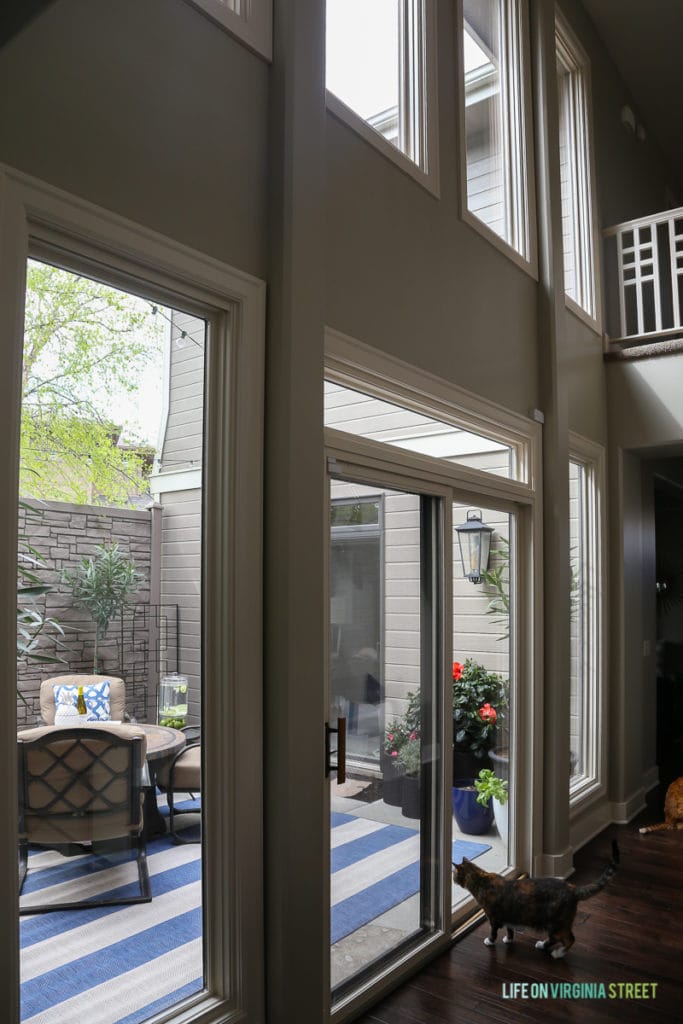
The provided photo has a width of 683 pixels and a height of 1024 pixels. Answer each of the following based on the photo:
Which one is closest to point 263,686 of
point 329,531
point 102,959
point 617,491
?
point 329,531

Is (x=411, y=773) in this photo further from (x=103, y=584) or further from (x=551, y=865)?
(x=103, y=584)

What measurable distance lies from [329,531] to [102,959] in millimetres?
1468

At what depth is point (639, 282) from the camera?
5422mm

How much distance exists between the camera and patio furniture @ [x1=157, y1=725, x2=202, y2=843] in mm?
2348

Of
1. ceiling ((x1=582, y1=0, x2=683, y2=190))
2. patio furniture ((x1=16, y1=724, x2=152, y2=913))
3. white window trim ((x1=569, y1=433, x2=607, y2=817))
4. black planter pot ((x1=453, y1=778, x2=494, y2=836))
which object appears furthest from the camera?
ceiling ((x1=582, y1=0, x2=683, y2=190))

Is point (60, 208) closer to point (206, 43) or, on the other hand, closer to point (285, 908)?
point (206, 43)

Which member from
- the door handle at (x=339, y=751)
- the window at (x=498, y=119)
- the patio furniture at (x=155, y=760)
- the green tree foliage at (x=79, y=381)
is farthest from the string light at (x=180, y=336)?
the window at (x=498, y=119)

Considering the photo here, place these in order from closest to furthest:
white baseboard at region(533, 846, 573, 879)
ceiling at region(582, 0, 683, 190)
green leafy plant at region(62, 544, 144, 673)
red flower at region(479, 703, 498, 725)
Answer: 1. green leafy plant at region(62, 544, 144, 673)
2. red flower at region(479, 703, 498, 725)
3. white baseboard at region(533, 846, 573, 879)
4. ceiling at region(582, 0, 683, 190)

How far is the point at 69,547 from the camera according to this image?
7.00 feet

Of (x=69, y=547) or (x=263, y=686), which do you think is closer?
(x=69, y=547)

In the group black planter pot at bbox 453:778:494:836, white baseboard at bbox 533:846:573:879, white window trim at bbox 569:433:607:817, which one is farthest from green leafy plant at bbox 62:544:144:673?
white window trim at bbox 569:433:607:817

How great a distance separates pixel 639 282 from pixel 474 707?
330 cm

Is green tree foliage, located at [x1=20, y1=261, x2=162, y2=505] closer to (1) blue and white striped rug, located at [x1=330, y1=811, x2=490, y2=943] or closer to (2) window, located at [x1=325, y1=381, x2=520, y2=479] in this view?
(2) window, located at [x1=325, y1=381, x2=520, y2=479]

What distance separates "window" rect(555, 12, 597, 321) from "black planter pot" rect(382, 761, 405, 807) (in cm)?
349
